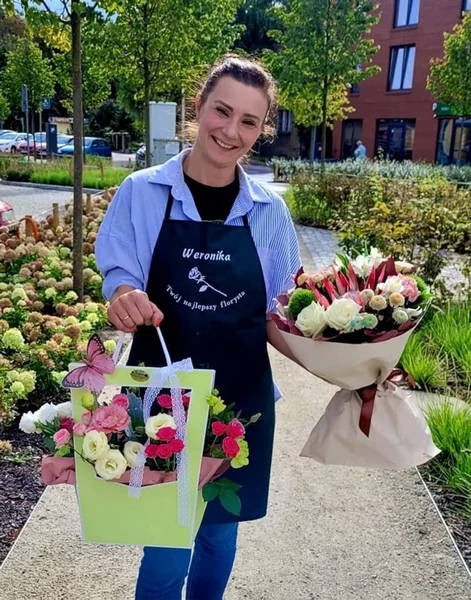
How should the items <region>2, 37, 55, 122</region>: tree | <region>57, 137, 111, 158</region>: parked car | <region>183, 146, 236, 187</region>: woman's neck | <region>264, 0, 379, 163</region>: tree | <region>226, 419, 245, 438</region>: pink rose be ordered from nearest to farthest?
<region>226, 419, 245, 438</region>: pink rose, <region>183, 146, 236, 187</region>: woman's neck, <region>264, 0, 379, 163</region>: tree, <region>2, 37, 55, 122</region>: tree, <region>57, 137, 111, 158</region>: parked car

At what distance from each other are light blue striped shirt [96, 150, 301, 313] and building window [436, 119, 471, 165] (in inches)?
1278

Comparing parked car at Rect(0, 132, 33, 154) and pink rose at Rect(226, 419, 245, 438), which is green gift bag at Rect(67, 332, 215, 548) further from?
parked car at Rect(0, 132, 33, 154)

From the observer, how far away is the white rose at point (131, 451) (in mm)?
1535

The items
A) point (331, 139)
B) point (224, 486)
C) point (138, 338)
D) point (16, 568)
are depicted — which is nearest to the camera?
point (224, 486)

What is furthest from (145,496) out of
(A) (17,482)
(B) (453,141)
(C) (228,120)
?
(B) (453,141)

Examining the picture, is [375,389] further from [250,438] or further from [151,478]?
[151,478]

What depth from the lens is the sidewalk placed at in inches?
106

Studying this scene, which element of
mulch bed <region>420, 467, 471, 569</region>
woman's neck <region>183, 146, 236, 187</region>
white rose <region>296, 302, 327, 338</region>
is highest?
woman's neck <region>183, 146, 236, 187</region>

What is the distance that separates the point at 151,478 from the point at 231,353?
0.54 m

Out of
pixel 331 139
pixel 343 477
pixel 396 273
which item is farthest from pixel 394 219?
pixel 331 139

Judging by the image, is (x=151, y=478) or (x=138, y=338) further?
(x=138, y=338)

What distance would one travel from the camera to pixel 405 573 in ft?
9.27

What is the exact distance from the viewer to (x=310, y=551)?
2975 mm

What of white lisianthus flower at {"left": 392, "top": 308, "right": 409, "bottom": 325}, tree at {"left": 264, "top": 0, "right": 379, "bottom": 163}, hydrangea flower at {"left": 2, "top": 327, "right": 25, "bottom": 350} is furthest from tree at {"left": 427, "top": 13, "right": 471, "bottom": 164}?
white lisianthus flower at {"left": 392, "top": 308, "right": 409, "bottom": 325}
